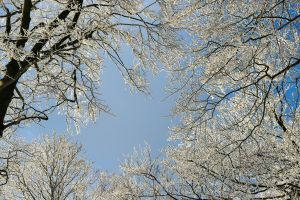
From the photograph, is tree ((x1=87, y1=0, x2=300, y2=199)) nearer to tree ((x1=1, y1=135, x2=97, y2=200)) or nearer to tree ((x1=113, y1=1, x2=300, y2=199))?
tree ((x1=113, y1=1, x2=300, y2=199))

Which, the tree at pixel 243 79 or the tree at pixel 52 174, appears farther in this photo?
the tree at pixel 52 174

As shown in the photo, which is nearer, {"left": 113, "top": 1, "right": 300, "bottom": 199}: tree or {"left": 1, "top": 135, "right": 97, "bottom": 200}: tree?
{"left": 113, "top": 1, "right": 300, "bottom": 199}: tree

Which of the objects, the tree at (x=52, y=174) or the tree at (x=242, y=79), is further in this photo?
the tree at (x=52, y=174)

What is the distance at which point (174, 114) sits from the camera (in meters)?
5.87

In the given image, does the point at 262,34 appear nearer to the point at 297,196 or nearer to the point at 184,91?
the point at 184,91

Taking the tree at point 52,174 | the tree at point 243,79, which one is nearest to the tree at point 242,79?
the tree at point 243,79

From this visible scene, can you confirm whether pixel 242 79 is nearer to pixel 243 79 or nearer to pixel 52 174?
pixel 243 79

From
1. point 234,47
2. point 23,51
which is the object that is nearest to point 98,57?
point 23,51

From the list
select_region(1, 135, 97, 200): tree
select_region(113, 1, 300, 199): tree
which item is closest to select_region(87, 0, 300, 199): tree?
select_region(113, 1, 300, 199): tree

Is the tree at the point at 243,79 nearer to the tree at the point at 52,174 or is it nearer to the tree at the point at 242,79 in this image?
the tree at the point at 242,79

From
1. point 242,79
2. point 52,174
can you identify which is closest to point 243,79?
point 242,79

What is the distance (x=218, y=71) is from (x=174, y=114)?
4.95 feet

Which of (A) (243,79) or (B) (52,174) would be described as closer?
(A) (243,79)

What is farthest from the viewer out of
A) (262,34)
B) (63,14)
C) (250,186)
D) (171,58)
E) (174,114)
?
(171,58)
